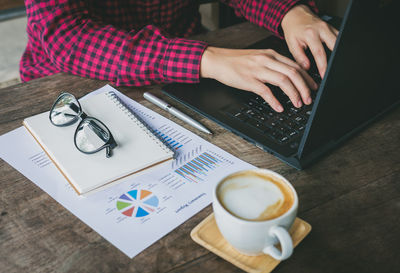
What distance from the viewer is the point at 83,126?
69 cm

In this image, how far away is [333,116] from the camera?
606 millimetres

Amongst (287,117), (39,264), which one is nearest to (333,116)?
(287,117)

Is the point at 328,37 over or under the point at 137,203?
over

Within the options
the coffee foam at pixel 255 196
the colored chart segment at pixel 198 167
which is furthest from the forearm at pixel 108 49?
the coffee foam at pixel 255 196

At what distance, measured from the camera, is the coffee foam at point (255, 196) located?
0.44 m

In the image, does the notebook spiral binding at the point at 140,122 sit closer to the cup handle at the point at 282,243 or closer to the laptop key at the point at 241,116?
the laptop key at the point at 241,116

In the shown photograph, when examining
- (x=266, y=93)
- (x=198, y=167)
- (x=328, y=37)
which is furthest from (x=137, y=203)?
(x=328, y=37)

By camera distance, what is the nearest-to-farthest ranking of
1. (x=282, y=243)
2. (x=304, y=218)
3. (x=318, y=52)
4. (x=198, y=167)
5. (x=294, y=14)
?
(x=282, y=243)
(x=304, y=218)
(x=198, y=167)
(x=318, y=52)
(x=294, y=14)

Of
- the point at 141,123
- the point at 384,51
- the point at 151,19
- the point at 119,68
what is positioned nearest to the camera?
the point at 384,51

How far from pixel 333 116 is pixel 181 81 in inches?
15.1

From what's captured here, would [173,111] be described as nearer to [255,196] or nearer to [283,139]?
[283,139]

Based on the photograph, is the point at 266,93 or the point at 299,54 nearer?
the point at 266,93

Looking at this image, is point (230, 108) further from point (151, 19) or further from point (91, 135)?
point (151, 19)

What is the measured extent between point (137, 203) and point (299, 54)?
0.57 m
